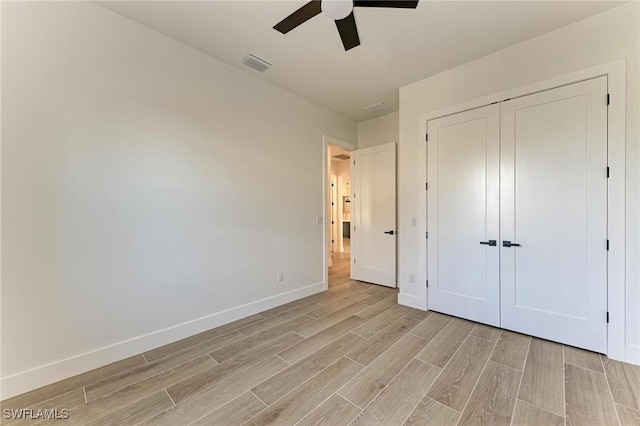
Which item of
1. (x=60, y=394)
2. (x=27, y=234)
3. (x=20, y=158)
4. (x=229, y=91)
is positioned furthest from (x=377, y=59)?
(x=60, y=394)

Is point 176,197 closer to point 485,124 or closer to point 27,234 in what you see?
point 27,234

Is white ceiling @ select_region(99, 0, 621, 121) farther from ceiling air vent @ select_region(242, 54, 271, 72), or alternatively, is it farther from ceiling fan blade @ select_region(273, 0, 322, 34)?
ceiling fan blade @ select_region(273, 0, 322, 34)

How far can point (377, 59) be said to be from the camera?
2834 mm

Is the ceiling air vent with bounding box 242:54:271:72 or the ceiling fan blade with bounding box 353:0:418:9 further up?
the ceiling air vent with bounding box 242:54:271:72

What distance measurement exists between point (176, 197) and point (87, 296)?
1072 mm

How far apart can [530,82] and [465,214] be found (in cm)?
145

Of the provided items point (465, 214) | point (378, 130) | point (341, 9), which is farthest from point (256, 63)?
point (465, 214)

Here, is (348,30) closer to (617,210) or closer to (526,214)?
(526,214)

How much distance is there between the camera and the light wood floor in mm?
1589

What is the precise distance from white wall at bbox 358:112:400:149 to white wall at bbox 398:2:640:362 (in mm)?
875

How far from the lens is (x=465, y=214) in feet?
9.71

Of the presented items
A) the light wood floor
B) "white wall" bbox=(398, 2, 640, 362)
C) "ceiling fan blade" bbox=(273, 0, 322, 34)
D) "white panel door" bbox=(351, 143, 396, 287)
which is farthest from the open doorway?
"ceiling fan blade" bbox=(273, 0, 322, 34)

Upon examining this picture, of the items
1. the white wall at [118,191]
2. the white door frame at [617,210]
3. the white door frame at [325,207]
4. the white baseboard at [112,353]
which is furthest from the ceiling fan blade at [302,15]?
the white baseboard at [112,353]

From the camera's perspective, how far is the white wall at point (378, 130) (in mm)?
4330
